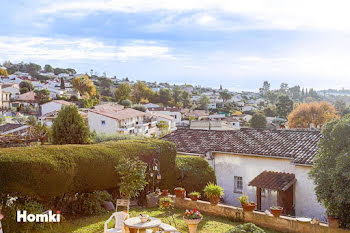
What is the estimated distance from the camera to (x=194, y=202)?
13.8 m

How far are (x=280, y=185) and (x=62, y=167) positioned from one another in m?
10.2

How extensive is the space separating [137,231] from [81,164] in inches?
152

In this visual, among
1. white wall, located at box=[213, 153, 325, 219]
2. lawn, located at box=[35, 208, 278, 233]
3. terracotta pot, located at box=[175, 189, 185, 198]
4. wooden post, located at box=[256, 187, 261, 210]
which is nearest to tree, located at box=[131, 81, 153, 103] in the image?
white wall, located at box=[213, 153, 325, 219]

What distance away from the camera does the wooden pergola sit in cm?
1606

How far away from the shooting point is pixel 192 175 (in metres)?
16.7

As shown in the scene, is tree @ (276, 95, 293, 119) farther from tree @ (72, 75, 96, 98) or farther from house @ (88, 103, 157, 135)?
tree @ (72, 75, 96, 98)

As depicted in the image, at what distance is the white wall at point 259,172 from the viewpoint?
16266mm

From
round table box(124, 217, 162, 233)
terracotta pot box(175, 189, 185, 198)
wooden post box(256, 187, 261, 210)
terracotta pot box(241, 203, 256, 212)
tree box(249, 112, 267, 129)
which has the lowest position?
tree box(249, 112, 267, 129)

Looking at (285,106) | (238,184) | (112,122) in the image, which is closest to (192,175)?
(238,184)

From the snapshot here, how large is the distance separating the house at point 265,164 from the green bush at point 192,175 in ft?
7.65

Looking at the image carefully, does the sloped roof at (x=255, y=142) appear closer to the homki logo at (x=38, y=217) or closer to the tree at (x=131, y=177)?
the tree at (x=131, y=177)

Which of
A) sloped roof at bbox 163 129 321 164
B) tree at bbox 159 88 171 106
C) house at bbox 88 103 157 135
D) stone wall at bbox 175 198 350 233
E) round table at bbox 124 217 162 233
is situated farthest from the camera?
tree at bbox 159 88 171 106

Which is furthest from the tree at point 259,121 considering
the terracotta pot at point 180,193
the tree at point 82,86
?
the terracotta pot at point 180,193

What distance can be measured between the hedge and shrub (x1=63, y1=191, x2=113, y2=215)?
441 mm
